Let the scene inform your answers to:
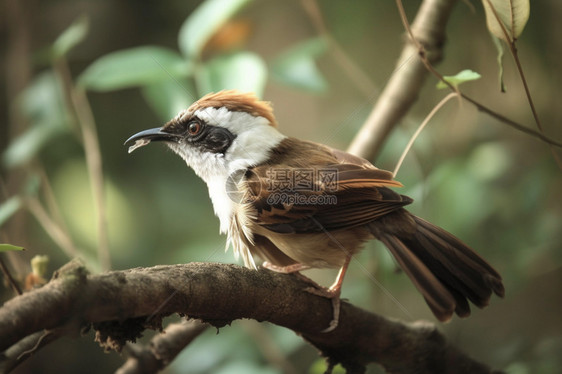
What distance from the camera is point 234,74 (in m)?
2.85

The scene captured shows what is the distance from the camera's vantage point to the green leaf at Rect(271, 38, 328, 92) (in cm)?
340

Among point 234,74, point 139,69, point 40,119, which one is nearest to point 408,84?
point 234,74

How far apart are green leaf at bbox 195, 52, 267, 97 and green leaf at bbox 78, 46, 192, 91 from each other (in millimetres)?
114

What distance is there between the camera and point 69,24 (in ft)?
19.0

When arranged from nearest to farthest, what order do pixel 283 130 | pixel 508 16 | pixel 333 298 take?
pixel 508 16, pixel 333 298, pixel 283 130

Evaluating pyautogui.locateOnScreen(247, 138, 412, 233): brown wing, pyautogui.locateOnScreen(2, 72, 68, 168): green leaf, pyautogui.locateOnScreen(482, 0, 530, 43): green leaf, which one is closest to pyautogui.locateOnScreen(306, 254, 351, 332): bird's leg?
pyautogui.locateOnScreen(247, 138, 412, 233): brown wing

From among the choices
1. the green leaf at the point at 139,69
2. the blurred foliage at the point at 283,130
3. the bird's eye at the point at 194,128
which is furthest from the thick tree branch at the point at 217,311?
the green leaf at the point at 139,69

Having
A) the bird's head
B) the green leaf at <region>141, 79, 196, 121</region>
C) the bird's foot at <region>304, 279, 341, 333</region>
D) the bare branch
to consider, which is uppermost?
the green leaf at <region>141, 79, 196, 121</region>

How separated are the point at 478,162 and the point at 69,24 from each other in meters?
4.57

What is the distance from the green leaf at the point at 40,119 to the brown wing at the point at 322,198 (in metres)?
1.91

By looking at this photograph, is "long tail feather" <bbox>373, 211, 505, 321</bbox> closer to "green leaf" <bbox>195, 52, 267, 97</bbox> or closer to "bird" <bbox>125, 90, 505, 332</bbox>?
"bird" <bbox>125, 90, 505, 332</bbox>

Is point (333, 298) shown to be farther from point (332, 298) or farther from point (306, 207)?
point (306, 207)

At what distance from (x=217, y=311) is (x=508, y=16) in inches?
65.3

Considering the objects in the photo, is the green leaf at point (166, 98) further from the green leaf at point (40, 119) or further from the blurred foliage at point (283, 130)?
the green leaf at point (40, 119)
